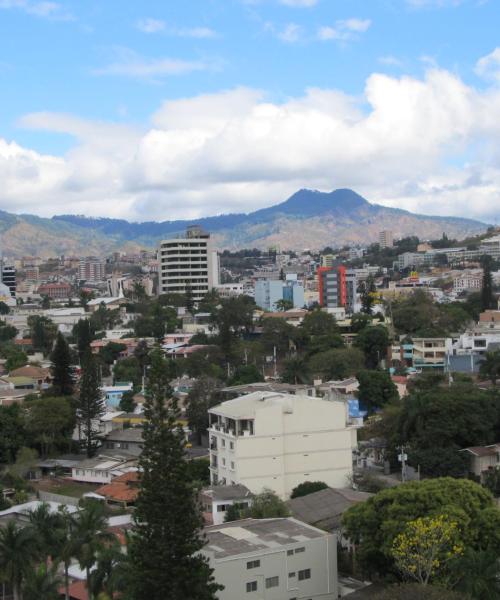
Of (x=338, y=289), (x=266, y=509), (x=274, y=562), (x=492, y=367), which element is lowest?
(x=274, y=562)

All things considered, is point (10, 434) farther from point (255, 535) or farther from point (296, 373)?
point (255, 535)

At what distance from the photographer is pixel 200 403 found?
40.2 m

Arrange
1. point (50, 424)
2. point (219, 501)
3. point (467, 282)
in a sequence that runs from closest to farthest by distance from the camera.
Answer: point (219, 501), point (50, 424), point (467, 282)

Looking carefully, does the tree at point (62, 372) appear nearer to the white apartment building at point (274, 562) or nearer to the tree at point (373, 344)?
the tree at point (373, 344)

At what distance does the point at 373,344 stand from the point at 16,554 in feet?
124

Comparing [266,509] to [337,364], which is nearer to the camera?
[266,509]

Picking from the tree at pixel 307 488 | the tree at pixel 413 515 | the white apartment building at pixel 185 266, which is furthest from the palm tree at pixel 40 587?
the white apartment building at pixel 185 266

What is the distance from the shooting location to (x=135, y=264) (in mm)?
187750

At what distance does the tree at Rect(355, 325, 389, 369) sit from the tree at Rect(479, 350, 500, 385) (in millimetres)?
10185

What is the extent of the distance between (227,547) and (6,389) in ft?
103

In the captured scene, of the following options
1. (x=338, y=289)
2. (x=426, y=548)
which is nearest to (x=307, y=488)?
(x=426, y=548)

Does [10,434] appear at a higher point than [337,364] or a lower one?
lower

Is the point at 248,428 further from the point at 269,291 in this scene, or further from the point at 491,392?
the point at 269,291

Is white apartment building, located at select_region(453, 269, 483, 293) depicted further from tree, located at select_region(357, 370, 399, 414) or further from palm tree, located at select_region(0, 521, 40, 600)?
palm tree, located at select_region(0, 521, 40, 600)
